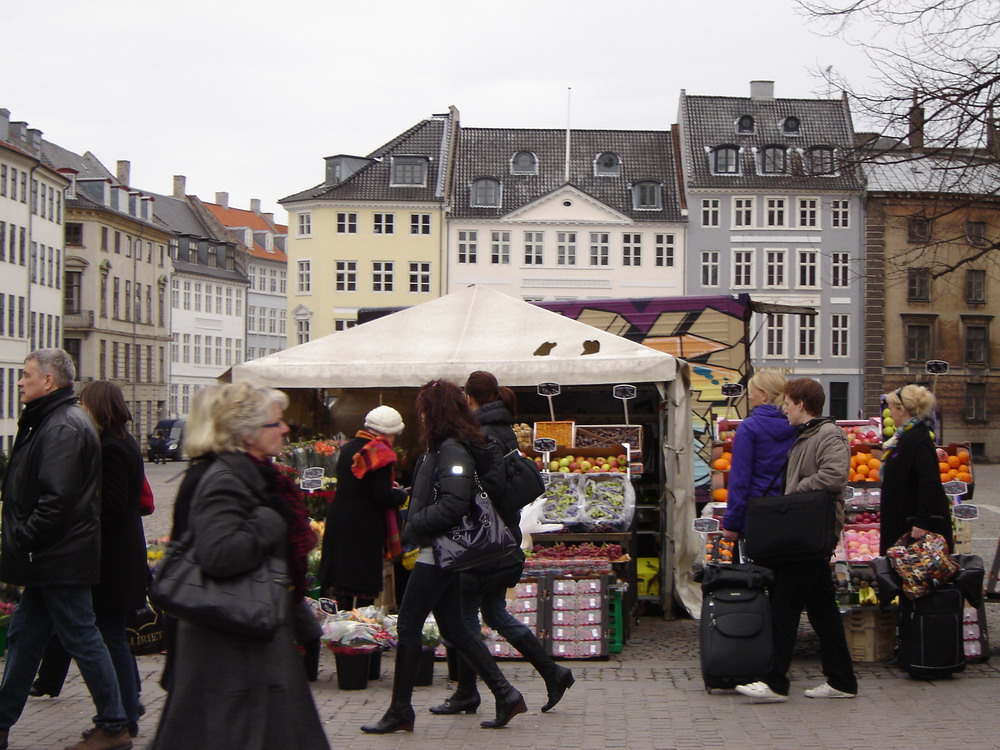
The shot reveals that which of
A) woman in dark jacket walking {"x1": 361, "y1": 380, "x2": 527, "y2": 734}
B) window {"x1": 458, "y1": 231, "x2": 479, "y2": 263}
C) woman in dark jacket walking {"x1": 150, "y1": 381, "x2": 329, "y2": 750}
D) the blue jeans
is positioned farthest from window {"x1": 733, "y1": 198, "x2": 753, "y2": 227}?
woman in dark jacket walking {"x1": 150, "y1": 381, "x2": 329, "y2": 750}

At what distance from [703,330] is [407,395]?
4051mm

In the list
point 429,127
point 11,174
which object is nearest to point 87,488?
point 11,174

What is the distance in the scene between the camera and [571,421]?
499 inches

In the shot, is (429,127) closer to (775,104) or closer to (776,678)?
(775,104)

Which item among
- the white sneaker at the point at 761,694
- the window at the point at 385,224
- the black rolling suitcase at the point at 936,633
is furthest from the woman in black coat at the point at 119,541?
the window at the point at 385,224

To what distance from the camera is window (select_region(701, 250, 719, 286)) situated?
58.5 metres

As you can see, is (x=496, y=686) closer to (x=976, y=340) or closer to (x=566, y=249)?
(x=566, y=249)

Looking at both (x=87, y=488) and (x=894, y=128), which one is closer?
(x=87, y=488)

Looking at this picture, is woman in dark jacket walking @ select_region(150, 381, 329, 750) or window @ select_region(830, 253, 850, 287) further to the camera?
window @ select_region(830, 253, 850, 287)

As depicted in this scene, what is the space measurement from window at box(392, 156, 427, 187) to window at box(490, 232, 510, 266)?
4030 mm

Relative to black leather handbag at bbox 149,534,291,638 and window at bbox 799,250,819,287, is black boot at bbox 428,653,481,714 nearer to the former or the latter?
black leather handbag at bbox 149,534,291,638

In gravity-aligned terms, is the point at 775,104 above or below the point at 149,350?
above

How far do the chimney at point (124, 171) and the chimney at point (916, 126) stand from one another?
86.7 metres

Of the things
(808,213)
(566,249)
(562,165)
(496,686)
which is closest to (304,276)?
(566,249)
